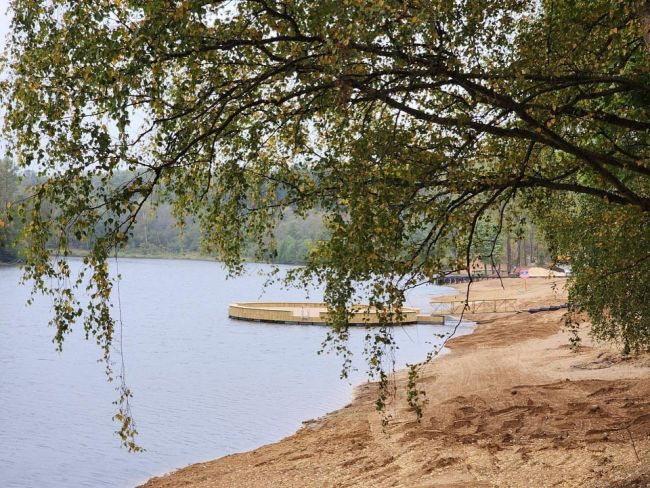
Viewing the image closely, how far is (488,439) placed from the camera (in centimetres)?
1455

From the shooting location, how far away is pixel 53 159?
7.39 m

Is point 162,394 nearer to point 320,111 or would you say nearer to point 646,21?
point 320,111

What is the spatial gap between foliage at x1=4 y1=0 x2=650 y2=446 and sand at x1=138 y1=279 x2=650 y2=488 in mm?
3341

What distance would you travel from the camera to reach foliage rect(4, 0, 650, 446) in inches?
281

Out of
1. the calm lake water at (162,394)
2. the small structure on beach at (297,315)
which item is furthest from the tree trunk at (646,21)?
the small structure on beach at (297,315)

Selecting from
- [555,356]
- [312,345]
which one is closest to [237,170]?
[555,356]

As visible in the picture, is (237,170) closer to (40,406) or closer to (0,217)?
(0,217)

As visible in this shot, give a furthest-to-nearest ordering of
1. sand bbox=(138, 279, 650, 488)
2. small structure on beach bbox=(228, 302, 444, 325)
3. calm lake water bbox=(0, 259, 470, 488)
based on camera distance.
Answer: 1. small structure on beach bbox=(228, 302, 444, 325)
2. calm lake water bbox=(0, 259, 470, 488)
3. sand bbox=(138, 279, 650, 488)

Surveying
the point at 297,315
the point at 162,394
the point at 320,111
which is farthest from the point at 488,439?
the point at 297,315

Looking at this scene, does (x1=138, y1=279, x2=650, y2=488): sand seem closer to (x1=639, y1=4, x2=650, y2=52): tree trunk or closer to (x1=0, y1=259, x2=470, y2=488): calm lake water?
(x1=0, y1=259, x2=470, y2=488): calm lake water

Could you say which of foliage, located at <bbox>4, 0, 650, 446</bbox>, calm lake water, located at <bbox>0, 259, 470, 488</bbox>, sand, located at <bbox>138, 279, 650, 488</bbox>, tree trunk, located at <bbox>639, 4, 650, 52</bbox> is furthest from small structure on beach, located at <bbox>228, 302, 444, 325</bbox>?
tree trunk, located at <bbox>639, 4, 650, 52</bbox>

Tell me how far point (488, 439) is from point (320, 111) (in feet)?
27.2

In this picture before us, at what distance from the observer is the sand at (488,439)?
11891 millimetres

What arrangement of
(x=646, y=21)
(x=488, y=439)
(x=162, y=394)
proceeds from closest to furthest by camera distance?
(x=646, y=21)
(x=488, y=439)
(x=162, y=394)
